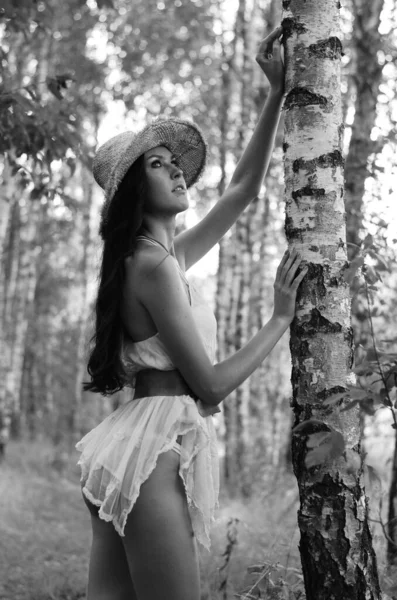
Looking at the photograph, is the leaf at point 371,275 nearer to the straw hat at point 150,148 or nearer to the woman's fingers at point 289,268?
the woman's fingers at point 289,268

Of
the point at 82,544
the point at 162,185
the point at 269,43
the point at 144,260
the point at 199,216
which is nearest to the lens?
the point at 144,260

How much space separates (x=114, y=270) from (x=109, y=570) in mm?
1189

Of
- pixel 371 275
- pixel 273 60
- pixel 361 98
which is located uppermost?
pixel 361 98

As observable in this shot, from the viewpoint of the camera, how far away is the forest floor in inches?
154

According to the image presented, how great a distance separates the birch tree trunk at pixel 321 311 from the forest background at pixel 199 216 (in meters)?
0.17

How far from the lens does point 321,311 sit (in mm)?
2691

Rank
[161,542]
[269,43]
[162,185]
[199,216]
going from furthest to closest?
1. [199,216]
2. [269,43]
3. [162,185]
4. [161,542]

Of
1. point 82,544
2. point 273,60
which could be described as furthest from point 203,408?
point 82,544

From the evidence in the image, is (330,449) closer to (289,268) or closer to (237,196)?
(289,268)

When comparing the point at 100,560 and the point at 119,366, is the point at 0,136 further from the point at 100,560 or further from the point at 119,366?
the point at 100,560

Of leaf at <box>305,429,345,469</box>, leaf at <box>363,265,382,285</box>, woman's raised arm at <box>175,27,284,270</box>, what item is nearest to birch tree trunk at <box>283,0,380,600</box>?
leaf at <box>305,429,345,469</box>

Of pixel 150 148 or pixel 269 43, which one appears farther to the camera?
pixel 269 43

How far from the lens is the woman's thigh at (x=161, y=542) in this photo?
2.51m

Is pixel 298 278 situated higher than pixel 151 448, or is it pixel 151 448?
pixel 298 278
